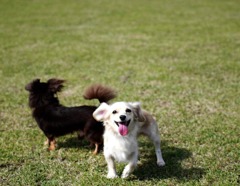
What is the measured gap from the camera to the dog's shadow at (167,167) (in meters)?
A: 3.72

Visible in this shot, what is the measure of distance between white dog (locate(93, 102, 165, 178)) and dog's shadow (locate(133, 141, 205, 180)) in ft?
0.96

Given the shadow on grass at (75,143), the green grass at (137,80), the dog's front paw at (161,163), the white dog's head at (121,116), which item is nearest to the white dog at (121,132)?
Result: the white dog's head at (121,116)

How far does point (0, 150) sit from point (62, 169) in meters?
1.00

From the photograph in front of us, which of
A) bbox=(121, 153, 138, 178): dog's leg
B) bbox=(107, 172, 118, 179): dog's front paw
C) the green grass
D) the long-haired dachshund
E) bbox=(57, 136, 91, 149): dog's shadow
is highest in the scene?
the long-haired dachshund

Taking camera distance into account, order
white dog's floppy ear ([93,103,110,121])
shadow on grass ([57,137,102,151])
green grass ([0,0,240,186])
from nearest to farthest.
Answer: white dog's floppy ear ([93,103,110,121]), green grass ([0,0,240,186]), shadow on grass ([57,137,102,151])

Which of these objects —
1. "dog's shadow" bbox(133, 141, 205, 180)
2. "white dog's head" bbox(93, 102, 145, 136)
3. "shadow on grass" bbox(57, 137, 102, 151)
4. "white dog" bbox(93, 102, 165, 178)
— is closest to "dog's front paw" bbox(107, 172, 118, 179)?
"white dog" bbox(93, 102, 165, 178)

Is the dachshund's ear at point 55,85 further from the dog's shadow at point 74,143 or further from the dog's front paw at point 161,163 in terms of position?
the dog's front paw at point 161,163

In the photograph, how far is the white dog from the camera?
349 centimetres

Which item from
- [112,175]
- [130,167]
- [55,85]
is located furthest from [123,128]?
[55,85]

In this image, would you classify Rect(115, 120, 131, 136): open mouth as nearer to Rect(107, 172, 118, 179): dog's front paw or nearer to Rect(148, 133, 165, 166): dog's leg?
Rect(107, 172, 118, 179): dog's front paw

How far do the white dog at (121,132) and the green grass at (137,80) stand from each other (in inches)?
8.9

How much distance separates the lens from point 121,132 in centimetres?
349

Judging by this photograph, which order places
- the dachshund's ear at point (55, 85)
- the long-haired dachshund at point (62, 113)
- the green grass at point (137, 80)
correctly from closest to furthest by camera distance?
1. the green grass at point (137, 80)
2. the long-haired dachshund at point (62, 113)
3. the dachshund's ear at point (55, 85)

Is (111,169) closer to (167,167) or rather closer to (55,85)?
(167,167)
